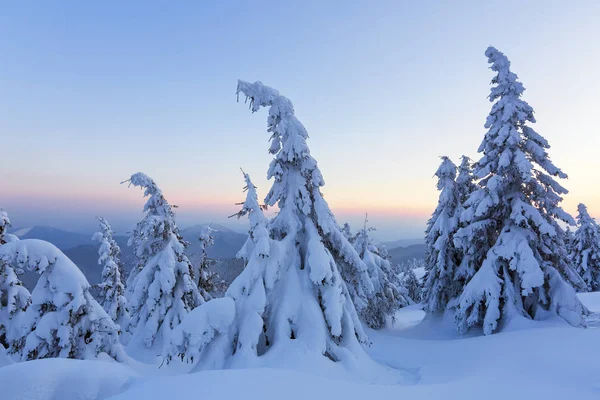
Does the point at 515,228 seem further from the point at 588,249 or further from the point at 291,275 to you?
the point at 588,249

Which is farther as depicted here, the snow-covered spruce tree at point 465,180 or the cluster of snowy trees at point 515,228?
the snow-covered spruce tree at point 465,180

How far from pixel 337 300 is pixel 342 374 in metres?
1.99

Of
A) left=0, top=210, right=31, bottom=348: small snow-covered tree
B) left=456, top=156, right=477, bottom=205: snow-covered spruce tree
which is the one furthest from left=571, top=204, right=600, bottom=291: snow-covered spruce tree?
left=0, top=210, right=31, bottom=348: small snow-covered tree

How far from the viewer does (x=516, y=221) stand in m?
15.9

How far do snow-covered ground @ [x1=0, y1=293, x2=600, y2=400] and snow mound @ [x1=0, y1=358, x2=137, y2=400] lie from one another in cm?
1

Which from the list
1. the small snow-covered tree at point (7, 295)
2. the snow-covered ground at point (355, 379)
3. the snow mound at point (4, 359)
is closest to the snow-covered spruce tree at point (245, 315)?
the snow-covered ground at point (355, 379)

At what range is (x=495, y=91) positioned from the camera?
55.4 feet

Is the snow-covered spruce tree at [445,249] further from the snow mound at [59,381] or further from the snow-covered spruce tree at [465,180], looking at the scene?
the snow mound at [59,381]

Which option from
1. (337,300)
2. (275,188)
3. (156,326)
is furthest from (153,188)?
(337,300)

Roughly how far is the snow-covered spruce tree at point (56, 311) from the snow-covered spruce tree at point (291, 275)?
4.39m

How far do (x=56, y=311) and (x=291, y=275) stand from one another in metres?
7.41

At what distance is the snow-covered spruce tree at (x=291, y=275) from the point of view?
31.1ft

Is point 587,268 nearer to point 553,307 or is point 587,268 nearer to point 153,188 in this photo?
point 553,307

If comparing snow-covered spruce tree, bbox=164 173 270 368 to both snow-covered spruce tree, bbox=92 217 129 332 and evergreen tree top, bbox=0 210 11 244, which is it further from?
snow-covered spruce tree, bbox=92 217 129 332
